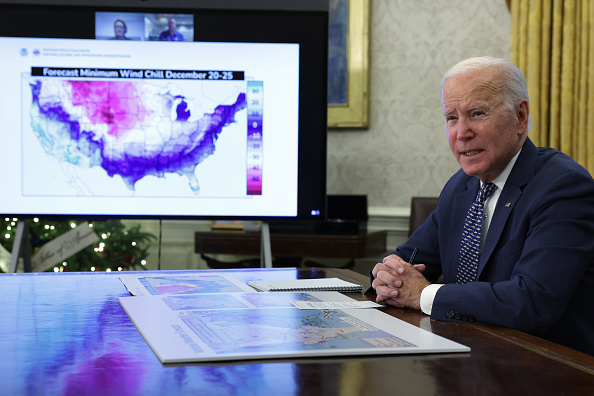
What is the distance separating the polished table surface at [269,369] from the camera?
85 cm

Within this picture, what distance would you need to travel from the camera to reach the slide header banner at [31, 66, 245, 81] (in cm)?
276

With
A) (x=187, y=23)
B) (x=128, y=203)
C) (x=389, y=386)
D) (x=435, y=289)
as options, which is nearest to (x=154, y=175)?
(x=128, y=203)

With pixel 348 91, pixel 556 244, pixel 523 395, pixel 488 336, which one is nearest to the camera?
pixel 523 395

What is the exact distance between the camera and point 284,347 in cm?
104

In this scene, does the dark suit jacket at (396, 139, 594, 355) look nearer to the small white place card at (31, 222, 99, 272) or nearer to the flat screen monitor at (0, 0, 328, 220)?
the flat screen monitor at (0, 0, 328, 220)

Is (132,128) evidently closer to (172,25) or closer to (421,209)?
(172,25)

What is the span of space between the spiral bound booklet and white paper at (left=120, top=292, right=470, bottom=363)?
17 centimetres

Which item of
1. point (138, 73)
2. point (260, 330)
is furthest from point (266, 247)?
point (260, 330)

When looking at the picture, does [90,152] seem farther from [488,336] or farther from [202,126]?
[488,336]

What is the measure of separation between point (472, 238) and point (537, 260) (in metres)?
0.33

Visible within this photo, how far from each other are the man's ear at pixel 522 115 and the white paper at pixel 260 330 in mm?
741

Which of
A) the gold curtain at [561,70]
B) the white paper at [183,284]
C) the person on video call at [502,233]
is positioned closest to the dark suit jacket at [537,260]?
the person on video call at [502,233]

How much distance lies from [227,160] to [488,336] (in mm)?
1739

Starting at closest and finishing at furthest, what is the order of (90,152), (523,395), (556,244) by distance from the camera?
1. (523,395)
2. (556,244)
3. (90,152)
